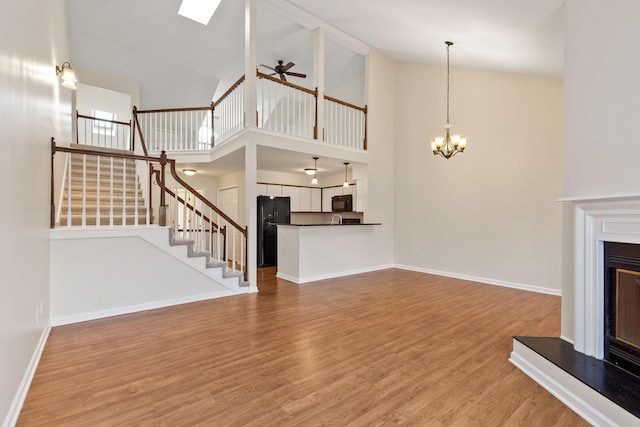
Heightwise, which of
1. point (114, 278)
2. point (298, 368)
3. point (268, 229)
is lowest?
point (298, 368)

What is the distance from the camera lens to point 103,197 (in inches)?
170

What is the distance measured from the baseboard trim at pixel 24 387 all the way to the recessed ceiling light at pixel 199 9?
594 centimetres

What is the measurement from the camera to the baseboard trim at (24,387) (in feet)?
5.37

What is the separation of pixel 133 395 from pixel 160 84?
825 cm

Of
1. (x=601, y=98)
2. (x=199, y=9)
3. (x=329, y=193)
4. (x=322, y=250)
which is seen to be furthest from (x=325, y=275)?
(x=199, y=9)

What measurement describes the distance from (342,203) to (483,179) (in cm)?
341

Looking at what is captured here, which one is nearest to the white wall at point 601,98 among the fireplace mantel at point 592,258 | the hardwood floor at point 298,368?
the fireplace mantel at point 592,258

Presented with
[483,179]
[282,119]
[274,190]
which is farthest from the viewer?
[274,190]

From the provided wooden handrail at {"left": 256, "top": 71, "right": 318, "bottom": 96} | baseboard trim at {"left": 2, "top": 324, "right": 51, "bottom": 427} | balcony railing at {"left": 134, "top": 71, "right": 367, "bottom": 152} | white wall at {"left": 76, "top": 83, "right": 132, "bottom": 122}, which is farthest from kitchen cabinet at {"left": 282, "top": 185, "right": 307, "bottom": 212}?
baseboard trim at {"left": 2, "top": 324, "right": 51, "bottom": 427}

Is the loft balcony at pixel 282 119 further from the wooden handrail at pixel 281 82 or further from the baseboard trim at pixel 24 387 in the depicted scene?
the baseboard trim at pixel 24 387

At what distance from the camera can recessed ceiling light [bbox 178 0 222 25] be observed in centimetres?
547

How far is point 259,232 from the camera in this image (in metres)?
6.92

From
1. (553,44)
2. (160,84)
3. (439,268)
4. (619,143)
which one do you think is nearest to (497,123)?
(553,44)

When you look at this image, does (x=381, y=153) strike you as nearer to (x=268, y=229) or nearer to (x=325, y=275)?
(x=325, y=275)
